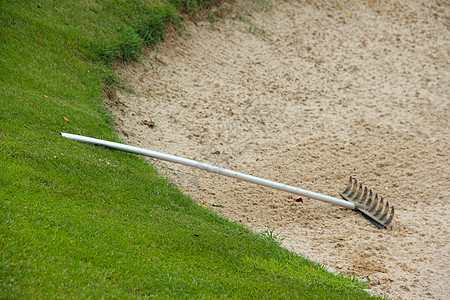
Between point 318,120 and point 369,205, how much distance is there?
293 cm

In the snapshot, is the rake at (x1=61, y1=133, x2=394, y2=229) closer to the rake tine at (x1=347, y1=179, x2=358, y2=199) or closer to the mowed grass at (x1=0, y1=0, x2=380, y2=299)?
the rake tine at (x1=347, y1=179, x2=358, y2=199)

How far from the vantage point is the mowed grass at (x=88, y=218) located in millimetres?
3184

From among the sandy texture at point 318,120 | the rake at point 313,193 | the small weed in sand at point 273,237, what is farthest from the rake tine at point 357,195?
the small weed in sand at point 273,237

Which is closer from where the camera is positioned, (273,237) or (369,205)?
(273,237)

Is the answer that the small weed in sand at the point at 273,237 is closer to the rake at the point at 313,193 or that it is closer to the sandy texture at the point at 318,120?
the sandy texture at the point at 318,120

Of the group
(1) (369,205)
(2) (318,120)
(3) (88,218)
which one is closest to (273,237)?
(1) (369,205)

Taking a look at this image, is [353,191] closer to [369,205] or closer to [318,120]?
[369,205]

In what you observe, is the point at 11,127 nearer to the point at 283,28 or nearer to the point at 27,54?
the point at 27,54

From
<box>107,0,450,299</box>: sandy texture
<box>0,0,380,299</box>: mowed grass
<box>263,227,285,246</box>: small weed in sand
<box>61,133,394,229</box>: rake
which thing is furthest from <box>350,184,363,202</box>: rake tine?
<box>0,0,380,299</box>: mowed grass

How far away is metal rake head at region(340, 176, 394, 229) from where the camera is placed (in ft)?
19.8

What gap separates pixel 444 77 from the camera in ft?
35.1

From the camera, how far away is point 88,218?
3.91m

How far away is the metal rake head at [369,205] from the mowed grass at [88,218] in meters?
1.68

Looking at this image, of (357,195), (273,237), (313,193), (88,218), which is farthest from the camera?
(357,195)
